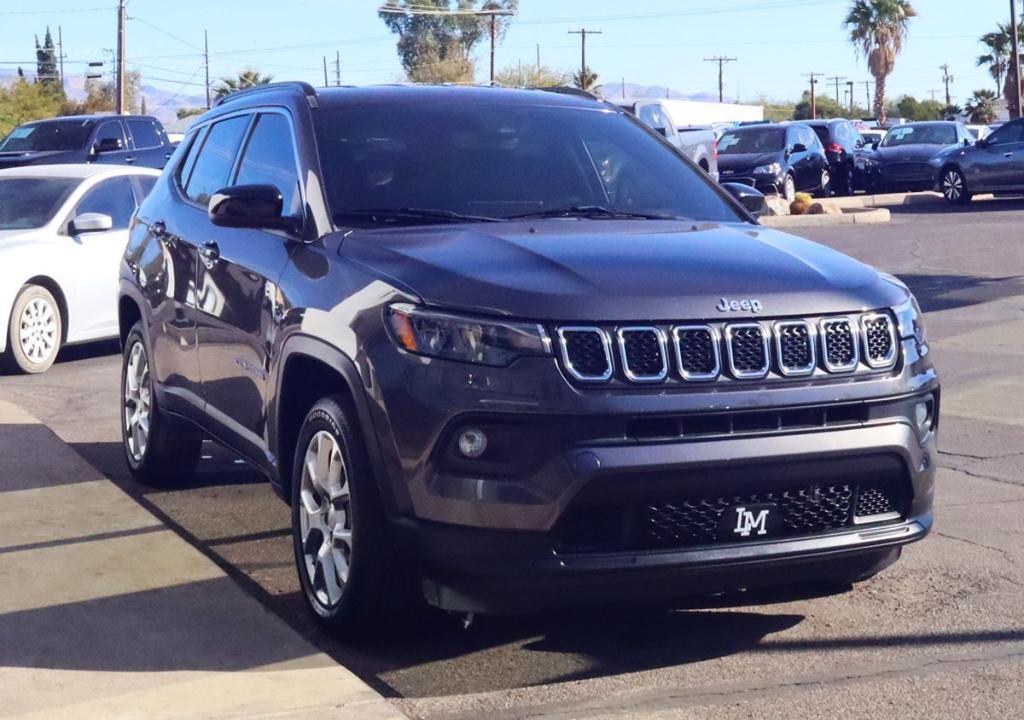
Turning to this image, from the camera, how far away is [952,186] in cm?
2761

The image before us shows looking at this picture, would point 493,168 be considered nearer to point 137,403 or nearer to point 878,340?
point 878,340

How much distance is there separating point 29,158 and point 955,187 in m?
16.2

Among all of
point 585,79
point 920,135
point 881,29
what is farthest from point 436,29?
point 920,135

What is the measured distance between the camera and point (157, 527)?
Result: 247 inches

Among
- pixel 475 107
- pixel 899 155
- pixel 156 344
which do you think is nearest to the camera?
pixel 475 107

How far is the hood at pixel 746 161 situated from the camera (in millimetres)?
27797

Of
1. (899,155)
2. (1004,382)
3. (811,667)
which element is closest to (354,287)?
(811,667)

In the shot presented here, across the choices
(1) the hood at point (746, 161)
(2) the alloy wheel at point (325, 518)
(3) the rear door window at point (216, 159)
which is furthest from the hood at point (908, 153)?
(2) the alloy wheel at point (325, 518)

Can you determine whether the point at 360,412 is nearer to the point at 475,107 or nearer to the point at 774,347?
the point at 774,347

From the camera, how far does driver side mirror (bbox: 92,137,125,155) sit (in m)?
21.7

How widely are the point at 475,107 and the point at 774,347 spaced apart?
2.03 metres

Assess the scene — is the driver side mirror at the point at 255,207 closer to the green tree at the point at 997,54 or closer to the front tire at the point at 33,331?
the front tire at the point at 33,331

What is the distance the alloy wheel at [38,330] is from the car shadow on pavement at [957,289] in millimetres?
7364

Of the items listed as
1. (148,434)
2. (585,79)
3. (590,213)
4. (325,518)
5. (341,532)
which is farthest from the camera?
(585,79)
